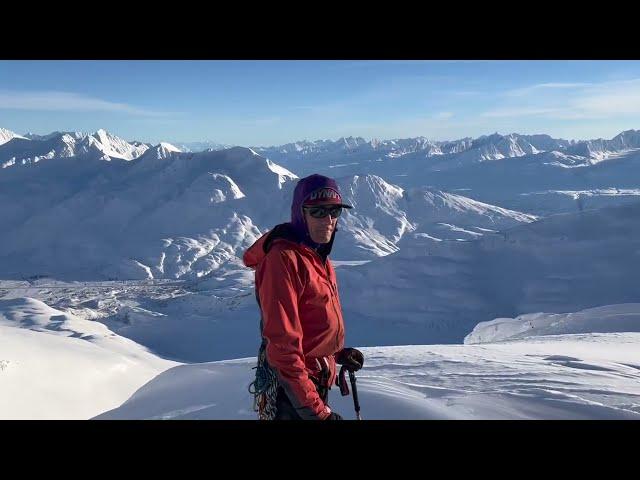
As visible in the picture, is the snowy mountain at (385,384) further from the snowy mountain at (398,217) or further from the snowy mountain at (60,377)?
the snowy mountain at (398,217)

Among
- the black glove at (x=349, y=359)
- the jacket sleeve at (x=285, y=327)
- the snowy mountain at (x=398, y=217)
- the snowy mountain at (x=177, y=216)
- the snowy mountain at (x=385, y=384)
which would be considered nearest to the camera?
the jacket sleeve at (x=285, y=327)

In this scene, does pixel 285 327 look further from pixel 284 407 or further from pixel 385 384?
pixel 385 384

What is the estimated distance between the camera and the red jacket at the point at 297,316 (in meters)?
2.57

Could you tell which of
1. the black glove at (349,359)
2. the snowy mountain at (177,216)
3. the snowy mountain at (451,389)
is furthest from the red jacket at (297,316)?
the snowy mountain at (177,216)

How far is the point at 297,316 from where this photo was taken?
2617 millimetres

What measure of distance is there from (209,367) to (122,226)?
517 ft

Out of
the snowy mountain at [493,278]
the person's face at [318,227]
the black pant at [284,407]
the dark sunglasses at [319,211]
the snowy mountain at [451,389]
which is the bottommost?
the snowy mountain at [493,278]

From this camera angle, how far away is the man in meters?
2.58

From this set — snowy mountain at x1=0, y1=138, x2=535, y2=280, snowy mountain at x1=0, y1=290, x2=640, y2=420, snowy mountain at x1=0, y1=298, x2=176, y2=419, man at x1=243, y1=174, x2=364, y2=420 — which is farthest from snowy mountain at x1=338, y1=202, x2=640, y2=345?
snowy mountain at x1=0, y1=138, x2=535, y2=280

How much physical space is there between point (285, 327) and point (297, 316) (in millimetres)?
96

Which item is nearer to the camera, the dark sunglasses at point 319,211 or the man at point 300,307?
the man at point 300,307
